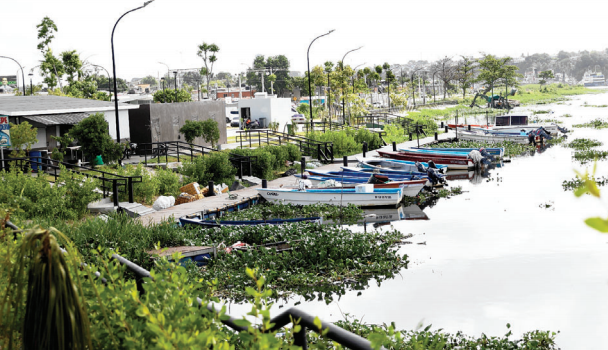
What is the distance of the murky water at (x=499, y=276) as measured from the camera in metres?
13.5

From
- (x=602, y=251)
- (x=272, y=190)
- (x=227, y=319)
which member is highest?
(x=227, y=319)

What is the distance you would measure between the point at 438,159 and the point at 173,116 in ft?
59.4

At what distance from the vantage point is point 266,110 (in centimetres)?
6022

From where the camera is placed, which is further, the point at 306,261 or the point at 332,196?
the point at 332,196

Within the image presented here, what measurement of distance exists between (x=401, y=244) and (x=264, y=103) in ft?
137

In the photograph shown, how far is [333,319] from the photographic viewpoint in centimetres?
1333

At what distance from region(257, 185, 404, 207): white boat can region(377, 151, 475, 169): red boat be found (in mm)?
12109

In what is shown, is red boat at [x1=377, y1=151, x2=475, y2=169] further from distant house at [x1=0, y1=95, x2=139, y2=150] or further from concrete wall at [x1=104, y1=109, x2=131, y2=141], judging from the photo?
distant house at [x1=0, y1=95, x2=139, y2=150]

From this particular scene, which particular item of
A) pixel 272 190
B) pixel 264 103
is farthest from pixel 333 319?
pixel 264 103

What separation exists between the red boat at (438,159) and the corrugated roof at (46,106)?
54.7 ft

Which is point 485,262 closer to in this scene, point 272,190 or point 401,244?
point 401,244

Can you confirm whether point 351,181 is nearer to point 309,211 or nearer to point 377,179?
point 377,179

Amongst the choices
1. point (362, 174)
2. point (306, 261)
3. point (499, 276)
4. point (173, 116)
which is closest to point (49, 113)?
point (173, 116)

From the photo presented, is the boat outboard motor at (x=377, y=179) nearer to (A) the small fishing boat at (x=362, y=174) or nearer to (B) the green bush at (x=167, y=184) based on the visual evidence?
(A) the small fishing boat at (x=362, y=174)
